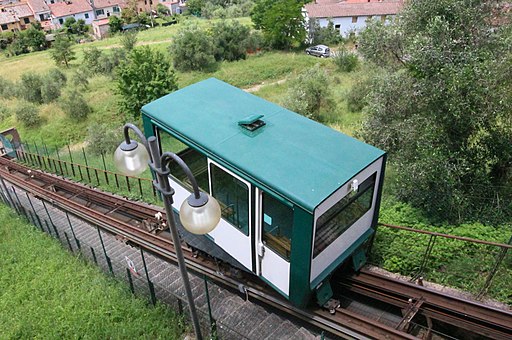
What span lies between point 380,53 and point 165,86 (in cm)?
1551

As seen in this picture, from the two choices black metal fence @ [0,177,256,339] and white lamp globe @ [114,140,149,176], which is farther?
black metal fence @ [0,177,256,339]

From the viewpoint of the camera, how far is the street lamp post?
13.2 ft

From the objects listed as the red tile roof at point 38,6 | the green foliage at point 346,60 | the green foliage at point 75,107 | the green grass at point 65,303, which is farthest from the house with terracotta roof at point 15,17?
the green grass at point 65,303

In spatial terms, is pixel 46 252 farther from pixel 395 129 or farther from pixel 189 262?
pixel 395 129

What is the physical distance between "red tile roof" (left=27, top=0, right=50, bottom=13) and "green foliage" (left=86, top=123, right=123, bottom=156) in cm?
6268

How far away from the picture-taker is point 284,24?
39062 millimetres

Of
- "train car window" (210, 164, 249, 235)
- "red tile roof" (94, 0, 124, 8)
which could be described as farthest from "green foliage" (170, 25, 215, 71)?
"red tile roof" (94, 0, 124, 8)

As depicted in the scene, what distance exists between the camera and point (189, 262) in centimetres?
926

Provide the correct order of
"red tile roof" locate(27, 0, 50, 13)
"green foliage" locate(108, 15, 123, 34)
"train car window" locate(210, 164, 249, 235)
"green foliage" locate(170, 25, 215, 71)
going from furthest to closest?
"red tile roof" locate(27, 0, 50, 13) < "green foliage" locate(108, 15, 123, 34) < "green foliage" locate(170, 25, 215, 71) < "train car window" locate(210, 164, 249, 235)

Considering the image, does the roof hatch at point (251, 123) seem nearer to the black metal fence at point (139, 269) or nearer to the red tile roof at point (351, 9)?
the black metal fence at point (139, 269)

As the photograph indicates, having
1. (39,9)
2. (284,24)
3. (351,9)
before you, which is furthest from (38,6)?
(351,9)

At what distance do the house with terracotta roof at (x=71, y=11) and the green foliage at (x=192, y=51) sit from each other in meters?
46.2

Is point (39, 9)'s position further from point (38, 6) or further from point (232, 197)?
point (232, 197)

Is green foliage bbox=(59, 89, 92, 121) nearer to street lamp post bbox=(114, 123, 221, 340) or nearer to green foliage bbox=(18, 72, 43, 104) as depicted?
green foliage bbox=(18, 72, 43, 104)
